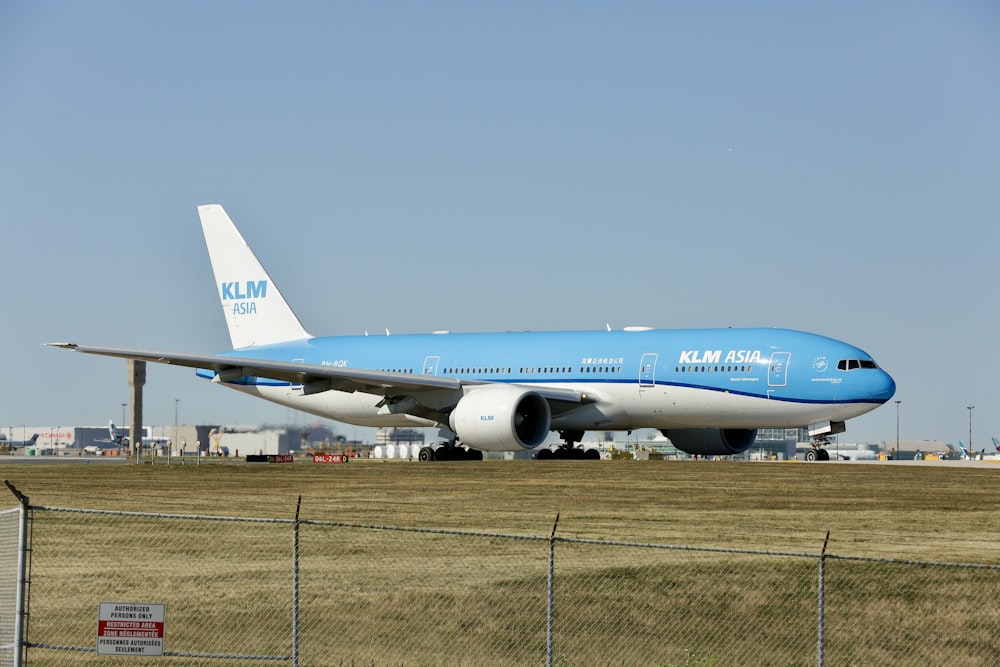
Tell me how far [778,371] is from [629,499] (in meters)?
14.7

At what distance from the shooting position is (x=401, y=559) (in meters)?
21.7

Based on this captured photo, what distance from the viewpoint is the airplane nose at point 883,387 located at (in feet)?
141

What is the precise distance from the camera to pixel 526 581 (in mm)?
19953

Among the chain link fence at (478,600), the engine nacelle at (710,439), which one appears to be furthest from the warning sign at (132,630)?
the engine nacelle at (710,439)

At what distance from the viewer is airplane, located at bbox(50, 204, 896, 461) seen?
43.3m

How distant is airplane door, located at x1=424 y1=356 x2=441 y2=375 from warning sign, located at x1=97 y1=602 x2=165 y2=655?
1479 inches

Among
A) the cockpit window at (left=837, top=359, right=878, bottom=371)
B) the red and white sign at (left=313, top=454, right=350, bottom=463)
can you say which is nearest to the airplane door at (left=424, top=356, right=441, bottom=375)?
the red and white sign at (left=313, top=454, right=350, bottom=463)

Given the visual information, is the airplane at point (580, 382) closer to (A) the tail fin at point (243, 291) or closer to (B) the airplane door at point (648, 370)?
(B) the airplane door at point (648, 370)

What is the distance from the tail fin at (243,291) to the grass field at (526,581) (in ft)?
92.9

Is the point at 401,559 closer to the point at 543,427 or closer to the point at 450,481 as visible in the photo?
the point at 450,481

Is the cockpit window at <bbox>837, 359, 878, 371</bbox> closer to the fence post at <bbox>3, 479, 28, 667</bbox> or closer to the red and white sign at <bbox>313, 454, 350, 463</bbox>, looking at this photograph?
the red and white sign at <bbox>313, 454, 350, 463</bbox>

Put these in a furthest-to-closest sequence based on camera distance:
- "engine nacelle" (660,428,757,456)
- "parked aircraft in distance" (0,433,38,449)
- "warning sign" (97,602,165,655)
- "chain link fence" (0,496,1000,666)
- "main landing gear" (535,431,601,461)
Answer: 1. "parked aircraft in distance" (0,433,38,449)
2. "main landing gear" (535,431,601,461)
3. "engine nacelle" (660,428,757,456)
4. "chain link fence" (0,496,1000,666)
5. "warning sign" (97,602,165,655)

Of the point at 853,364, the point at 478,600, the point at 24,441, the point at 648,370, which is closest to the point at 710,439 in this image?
the point at 648,370

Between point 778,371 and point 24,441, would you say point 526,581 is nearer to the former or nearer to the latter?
point 778,371
